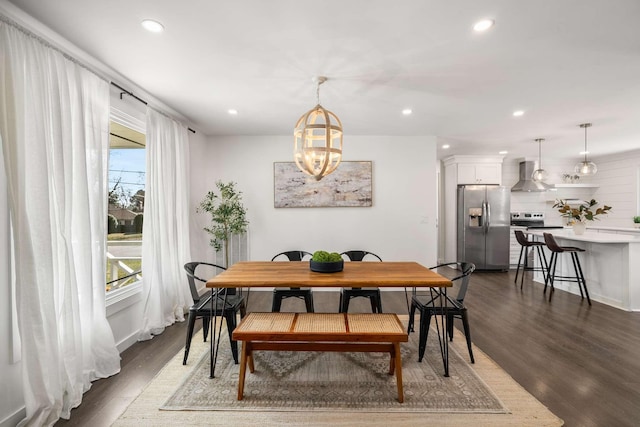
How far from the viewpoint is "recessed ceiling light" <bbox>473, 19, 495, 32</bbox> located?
77.3 inches

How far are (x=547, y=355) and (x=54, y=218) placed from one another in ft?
13.4

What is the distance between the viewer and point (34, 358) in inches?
71.7

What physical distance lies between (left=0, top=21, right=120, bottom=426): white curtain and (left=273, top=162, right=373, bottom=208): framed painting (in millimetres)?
2741

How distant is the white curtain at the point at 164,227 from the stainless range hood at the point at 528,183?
6922 millimetres

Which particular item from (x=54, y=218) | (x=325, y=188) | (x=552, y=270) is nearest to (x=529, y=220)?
(x=552, y=270)

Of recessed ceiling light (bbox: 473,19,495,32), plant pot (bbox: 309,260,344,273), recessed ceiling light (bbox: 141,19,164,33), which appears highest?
recessed ceiling light (bbox: 141,19,164,33)

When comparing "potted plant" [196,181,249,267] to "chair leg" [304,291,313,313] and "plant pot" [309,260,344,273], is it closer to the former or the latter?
"chair leg" [304,291,313,313]

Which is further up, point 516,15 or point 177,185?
point 516,15

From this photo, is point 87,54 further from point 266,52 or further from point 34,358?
point 34,358

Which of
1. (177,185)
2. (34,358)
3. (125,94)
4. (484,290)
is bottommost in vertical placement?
(484,290)

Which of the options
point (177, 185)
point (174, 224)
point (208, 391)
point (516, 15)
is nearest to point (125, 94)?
point (177, 185)

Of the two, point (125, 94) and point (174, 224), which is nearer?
point (125, 94)

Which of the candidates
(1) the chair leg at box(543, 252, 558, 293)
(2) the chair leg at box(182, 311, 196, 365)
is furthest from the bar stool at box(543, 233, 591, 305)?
(2) the chair leg at box(182, 311, 196, 365)

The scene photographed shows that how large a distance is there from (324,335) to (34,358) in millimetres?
1761
